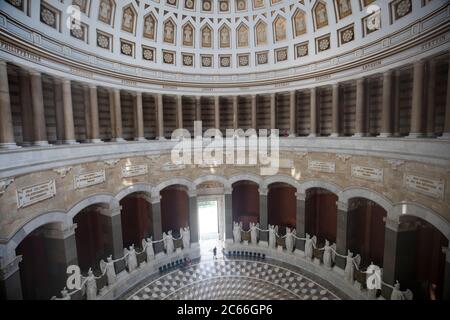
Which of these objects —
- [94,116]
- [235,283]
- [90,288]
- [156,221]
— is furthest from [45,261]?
[235,283]

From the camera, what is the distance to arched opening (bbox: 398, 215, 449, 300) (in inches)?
309

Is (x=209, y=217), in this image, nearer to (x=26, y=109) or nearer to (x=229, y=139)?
(x=229, y=139)

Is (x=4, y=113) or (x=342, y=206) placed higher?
(x=4, y=113)

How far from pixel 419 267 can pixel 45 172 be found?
44.1ft

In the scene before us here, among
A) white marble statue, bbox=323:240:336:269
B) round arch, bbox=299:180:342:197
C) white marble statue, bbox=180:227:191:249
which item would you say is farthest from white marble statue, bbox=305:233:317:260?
white marble statue, bbox=180:227:191:249

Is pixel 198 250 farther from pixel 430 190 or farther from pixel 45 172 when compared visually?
pixel 430 190

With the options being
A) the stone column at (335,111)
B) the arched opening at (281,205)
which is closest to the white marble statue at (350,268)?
the arched opening at (281,205)

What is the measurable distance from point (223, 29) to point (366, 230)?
41.6 ft

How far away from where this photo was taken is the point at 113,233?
33.0 ft

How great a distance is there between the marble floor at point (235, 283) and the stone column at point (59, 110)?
22.9 ft

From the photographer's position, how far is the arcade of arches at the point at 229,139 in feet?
23.2

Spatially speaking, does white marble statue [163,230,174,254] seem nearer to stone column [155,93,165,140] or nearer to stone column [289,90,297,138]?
stone column [155,93,165,140]

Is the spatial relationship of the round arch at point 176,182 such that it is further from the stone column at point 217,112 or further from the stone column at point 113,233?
the stone column at point 217,112

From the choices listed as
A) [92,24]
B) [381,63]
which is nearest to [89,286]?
[92,24]
